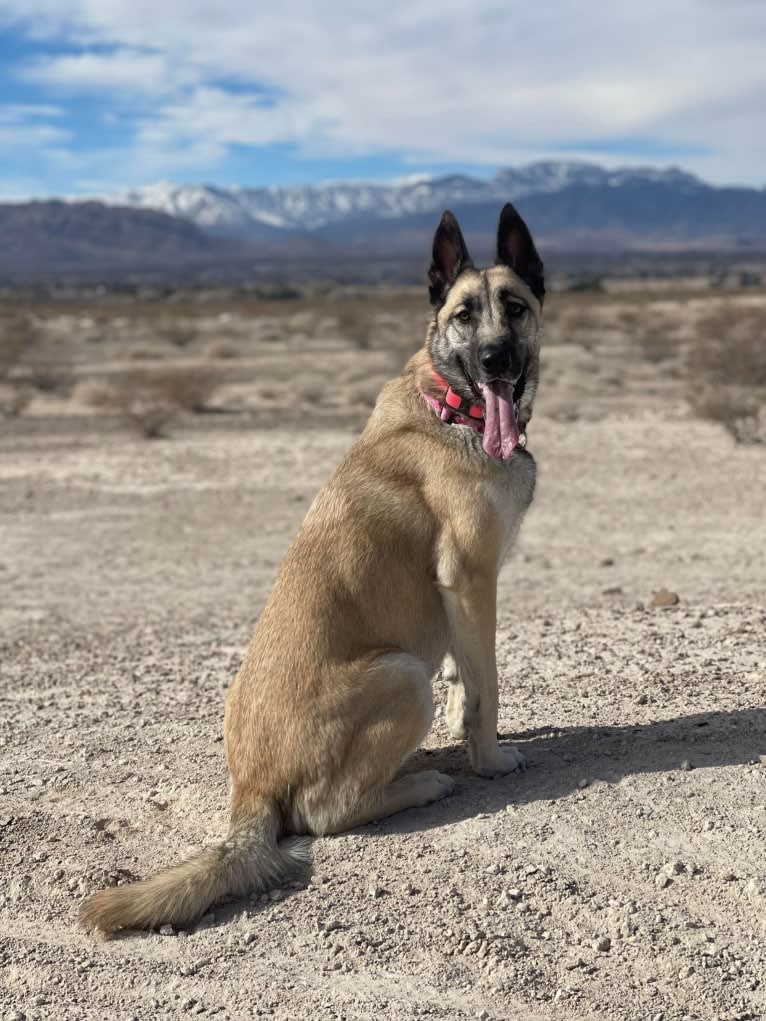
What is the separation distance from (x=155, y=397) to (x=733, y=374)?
10866 mm

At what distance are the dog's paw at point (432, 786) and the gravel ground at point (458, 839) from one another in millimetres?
72

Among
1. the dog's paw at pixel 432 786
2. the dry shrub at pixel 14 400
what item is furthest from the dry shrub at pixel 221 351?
the dog's paw at pixel 432 786

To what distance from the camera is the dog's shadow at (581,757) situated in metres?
4.81

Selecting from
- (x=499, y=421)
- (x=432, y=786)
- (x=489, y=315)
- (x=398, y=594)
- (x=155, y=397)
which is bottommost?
(x=155, y=397)

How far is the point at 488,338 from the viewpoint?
479cm

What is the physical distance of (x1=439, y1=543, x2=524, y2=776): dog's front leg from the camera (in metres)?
4.77

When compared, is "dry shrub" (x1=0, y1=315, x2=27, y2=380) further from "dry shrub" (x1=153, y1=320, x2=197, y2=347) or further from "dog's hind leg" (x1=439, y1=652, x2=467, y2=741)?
"dog's hind leg" (x1=439, y1=652, x2=467, y2=741)

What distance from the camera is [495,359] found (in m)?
4.75

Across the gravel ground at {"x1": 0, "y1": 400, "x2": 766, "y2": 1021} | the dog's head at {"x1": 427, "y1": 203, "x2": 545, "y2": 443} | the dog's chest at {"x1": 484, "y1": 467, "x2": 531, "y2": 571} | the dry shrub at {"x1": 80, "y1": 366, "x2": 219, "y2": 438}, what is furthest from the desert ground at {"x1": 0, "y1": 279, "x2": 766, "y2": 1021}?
the dry shrub at {"x1": 80, "y1": 366, "x2": 219, "y2": 438}

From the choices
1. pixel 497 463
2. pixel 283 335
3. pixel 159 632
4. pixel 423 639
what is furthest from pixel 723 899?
pixel 283 335

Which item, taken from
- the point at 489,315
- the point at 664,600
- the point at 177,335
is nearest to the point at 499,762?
the point at 489,315

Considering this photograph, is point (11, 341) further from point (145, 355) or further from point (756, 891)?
point (756, 891)

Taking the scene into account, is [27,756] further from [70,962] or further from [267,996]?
[267,996]

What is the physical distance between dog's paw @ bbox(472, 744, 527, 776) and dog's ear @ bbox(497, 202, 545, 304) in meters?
1.98
